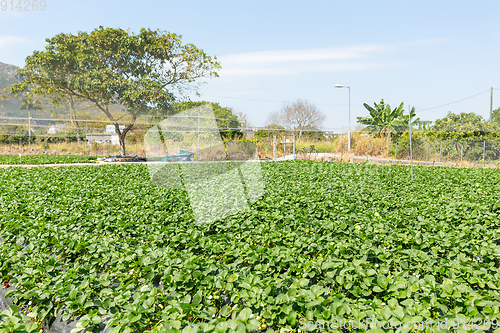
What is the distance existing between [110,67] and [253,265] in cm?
2386

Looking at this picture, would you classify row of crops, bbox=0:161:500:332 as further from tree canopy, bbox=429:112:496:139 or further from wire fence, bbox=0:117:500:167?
tree canopy, bbox=429:112:496:139

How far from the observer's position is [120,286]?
2500 millimetres

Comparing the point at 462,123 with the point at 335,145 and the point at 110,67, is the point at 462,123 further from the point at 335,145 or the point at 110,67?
the point at 110,67

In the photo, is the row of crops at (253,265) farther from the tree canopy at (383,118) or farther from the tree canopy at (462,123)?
the tree canopy at (462,123)

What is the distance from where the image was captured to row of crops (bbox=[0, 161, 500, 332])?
209cm

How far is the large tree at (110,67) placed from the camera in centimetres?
2211

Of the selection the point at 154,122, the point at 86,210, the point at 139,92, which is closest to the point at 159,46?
the point at 139,92

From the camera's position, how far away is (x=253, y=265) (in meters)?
3.07

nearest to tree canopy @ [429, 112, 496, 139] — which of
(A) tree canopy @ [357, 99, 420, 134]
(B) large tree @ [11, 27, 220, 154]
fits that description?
(A) tree canopy @ [357, 99, 420, 134]

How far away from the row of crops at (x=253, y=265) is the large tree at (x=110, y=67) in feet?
61.6

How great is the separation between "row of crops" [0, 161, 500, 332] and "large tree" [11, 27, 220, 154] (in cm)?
1876

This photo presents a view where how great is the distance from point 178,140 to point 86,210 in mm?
20180

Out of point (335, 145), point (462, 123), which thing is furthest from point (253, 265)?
point (462, 123)

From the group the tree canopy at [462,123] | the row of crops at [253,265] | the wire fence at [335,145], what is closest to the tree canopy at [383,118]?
the wire fence at [335,145]
